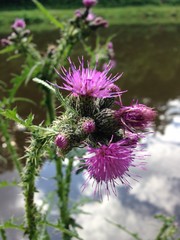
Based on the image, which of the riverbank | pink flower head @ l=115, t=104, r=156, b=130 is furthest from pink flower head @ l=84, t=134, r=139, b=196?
the riverbank

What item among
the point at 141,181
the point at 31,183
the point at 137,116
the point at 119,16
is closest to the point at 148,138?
the point at 141,181

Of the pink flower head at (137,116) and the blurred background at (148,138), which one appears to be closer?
the pink flower head at (137,116)

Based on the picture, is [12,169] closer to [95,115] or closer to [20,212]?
[20,212]

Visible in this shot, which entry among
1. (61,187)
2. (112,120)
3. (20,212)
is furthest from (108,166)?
(20,212)

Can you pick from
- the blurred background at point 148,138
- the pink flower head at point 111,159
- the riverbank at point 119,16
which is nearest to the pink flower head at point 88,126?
the pink flower head at point 111,159

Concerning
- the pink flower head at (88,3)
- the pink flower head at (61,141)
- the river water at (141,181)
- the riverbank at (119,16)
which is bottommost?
the river water at (141,181)

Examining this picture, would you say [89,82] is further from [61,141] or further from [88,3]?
[88,3]

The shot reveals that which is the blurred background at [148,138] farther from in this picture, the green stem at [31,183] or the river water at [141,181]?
the green stem at [31,183]
